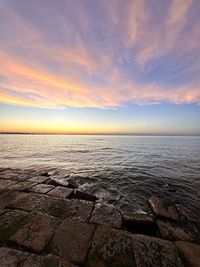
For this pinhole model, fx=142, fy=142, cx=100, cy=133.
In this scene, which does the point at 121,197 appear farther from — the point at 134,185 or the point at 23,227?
the point at 23,227

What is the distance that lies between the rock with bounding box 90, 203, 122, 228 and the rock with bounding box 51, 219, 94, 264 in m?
0.43

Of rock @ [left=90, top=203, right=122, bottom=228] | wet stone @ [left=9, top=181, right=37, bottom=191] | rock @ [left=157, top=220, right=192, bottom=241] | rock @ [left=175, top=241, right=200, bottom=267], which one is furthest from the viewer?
wet stone @ [left=9, top=181, right=37, bottom=191]

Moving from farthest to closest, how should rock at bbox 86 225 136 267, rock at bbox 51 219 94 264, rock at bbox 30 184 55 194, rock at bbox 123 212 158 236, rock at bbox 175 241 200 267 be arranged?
rock at bbox 30 184 55 194 < rock at bbox 123 212 158 236 < rock at bbox 175 241 200 267 < rock at bbox 51 219 94 264 < rock at bbox 86 225 136 267

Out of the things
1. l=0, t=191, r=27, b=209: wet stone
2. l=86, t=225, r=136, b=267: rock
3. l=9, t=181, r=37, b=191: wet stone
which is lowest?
l=86, t=225, r=136, b=267: rock

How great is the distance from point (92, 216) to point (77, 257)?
154cm

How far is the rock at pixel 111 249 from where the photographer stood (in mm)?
2811

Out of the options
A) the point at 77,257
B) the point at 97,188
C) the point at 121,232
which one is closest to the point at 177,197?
the point at 97,188

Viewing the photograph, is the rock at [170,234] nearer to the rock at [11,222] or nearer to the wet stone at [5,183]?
the rock at [11,222]

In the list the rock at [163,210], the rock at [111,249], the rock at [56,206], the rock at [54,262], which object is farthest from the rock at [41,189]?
the rock at [163,210]

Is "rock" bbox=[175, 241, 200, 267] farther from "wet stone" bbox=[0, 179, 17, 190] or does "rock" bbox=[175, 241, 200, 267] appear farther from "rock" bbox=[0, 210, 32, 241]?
"wet stone" bbox=[0, 179, 17, 190]

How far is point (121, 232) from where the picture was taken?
3.71 metres

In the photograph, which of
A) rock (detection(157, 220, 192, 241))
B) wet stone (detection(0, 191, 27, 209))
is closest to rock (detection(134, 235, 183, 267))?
rock (detection(157, 220, 192, 241))

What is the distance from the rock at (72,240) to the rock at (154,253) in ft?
3.70

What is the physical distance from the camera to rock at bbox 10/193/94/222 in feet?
14.5
